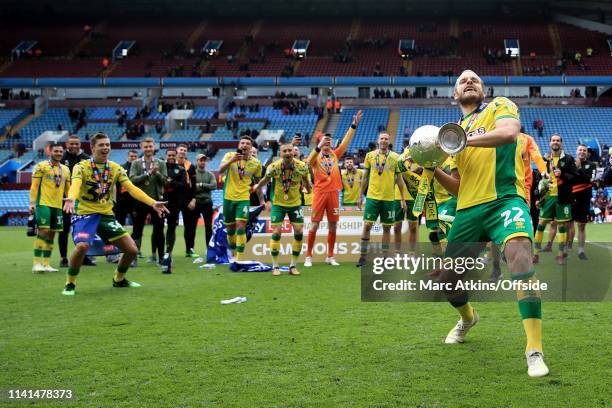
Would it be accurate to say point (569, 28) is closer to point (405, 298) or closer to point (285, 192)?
point (285, 192)

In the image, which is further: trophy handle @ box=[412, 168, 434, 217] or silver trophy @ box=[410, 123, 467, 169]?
trophy handle @ box=[412, 168, 434, 217]

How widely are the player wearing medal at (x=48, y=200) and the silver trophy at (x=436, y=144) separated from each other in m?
8.91

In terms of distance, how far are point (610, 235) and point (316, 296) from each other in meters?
14.7

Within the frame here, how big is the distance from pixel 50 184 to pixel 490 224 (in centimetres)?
930

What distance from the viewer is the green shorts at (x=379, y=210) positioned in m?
13.0

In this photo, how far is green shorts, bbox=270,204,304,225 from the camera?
11984mm

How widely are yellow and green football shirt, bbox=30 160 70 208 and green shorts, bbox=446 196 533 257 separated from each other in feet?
29.3

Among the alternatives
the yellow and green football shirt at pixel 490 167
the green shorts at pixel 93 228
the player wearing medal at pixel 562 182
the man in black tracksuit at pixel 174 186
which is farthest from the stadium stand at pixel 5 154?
the yellow and green football shirt at pixel 490 167

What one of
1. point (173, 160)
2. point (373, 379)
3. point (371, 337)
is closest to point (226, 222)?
point (173, 160)

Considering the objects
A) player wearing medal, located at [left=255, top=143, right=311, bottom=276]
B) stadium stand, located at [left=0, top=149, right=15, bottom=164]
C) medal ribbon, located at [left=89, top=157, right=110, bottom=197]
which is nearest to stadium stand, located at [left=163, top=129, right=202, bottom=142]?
stadium stand, located at [left=0, top=149, right=15, bottom=164]

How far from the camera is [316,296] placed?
29.5 feet

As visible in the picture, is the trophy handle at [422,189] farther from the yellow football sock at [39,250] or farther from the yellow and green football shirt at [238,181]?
the yellow football sock at [39,250]

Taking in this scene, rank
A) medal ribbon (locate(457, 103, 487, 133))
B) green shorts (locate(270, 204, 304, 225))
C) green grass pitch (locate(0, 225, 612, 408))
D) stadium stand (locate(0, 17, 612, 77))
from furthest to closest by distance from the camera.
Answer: stadium stand (locate(0, 17, 612, 77)), green shorts (locate(270, 204, 304, 225)), medal ribbon (locate(457, 103, 487, 133)), green grass pitch (locate(0, 225, 612, 408))

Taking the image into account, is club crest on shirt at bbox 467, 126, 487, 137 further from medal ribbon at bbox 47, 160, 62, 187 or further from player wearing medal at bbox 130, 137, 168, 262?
medal ribbon at bbox 47, 160, 62, 187
